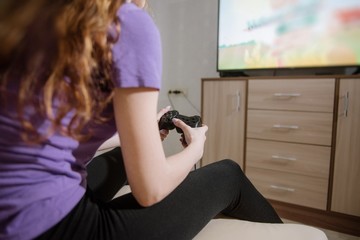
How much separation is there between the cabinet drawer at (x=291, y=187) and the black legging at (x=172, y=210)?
978 mm

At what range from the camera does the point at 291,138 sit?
1.66 meters

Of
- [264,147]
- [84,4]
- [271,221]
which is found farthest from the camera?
[264,147]

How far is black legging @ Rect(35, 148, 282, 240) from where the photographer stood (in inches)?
19.2

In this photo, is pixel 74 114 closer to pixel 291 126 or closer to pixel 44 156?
pixel 44 156

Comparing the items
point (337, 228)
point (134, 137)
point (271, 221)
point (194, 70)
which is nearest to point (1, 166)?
point (134, 137)

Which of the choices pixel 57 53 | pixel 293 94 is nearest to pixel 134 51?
pixel 57 53

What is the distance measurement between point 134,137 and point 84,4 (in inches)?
8.4

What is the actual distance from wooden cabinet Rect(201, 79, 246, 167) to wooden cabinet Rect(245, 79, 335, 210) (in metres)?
0.06

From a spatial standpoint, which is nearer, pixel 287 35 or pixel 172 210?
pixel 172 210

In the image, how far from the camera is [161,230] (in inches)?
20.6

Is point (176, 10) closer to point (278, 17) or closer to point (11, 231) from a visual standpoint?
point (278, 17)

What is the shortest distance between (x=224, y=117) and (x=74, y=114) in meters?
1.54

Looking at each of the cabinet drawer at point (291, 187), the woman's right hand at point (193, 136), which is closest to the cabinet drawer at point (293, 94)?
the cabinet drawer at point (291, 187)

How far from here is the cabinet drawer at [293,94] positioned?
1541 mm
